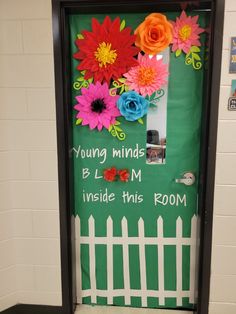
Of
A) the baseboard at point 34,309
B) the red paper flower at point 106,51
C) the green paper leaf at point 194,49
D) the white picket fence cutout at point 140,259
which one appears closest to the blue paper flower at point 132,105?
the red paper flower at point 106,51

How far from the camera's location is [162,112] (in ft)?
6.14

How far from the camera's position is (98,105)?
186cm

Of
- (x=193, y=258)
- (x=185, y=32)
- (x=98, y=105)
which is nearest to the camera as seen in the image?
(x=185, y=32)

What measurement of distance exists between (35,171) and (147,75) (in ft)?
2.99

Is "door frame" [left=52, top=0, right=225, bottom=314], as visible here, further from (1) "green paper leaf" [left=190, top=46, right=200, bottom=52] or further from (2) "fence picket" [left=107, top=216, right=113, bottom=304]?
(2) "fence picket" [left=107, top=216, right=113, bottom=304]

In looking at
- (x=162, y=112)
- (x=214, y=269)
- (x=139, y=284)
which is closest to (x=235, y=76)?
(x=162, y=112)

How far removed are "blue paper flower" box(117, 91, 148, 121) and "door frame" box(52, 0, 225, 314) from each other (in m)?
0.34

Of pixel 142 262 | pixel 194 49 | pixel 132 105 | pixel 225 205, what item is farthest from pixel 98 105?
pixel 142 262

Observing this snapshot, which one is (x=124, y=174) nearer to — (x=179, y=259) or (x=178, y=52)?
(x=179, y=259)

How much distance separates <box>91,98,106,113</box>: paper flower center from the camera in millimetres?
1854

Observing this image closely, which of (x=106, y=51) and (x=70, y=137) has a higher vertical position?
(x=106, y=51)

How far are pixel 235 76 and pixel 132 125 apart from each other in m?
0.66

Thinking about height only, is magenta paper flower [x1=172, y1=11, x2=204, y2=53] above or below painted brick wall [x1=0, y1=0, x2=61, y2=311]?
above

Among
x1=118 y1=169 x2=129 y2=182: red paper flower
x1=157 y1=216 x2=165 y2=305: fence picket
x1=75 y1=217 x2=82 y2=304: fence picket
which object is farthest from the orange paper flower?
x1=75 y1=217 x2=82 y2=304: fence picket
